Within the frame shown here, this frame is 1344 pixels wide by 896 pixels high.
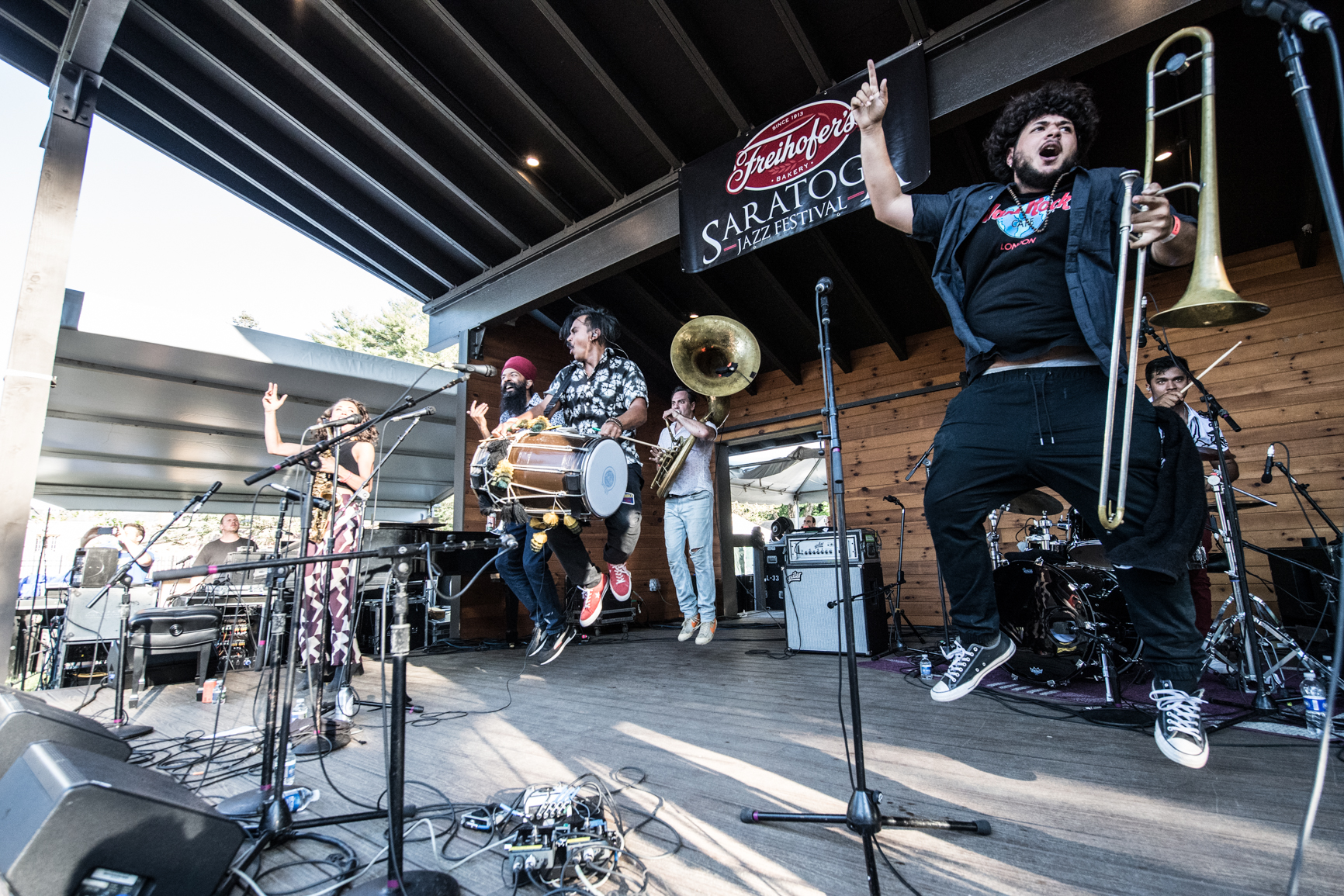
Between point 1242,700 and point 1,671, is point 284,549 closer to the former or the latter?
point 1,671

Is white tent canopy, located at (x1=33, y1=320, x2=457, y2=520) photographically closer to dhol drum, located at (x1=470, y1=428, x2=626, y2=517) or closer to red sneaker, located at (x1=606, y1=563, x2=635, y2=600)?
dhol drum, located at (x1=470, y1=428, x2=626, y2=517)

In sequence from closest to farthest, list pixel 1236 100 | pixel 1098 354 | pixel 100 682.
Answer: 1. pixel 1098 354
2. pixel 1236 100
3. pixel 100 682

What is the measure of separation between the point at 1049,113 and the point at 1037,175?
28cm

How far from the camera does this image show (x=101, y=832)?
1129 mm

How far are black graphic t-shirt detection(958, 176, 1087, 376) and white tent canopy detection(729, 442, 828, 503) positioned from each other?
900 cm

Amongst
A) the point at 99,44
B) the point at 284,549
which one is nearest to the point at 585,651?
the point at 284,549

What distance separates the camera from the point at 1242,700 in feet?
9.82

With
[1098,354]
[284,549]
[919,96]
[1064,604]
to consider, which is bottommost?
[1064,604]

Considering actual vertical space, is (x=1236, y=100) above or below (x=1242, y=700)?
above

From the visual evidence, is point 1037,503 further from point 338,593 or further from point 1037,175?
point 338,593

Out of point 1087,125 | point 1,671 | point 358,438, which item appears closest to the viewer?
point 1087,125

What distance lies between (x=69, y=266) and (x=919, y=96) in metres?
6.25

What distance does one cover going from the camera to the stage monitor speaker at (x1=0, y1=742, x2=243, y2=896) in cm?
108

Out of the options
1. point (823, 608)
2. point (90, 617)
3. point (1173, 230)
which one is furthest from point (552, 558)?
point (1173, 230)
